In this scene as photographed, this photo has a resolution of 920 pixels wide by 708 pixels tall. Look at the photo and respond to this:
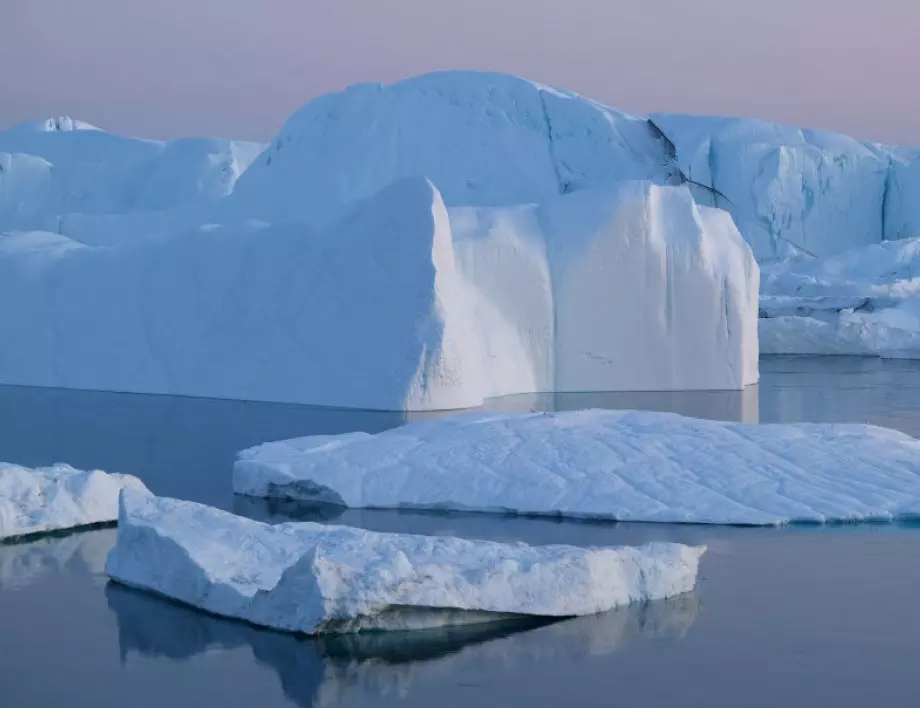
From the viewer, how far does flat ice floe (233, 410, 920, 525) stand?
8180mm

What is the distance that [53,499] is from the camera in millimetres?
7828

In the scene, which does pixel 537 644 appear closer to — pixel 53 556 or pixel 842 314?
pixel 53 556

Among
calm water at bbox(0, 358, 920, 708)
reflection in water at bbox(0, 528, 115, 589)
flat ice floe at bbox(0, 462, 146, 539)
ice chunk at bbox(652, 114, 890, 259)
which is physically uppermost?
ice chunk at bbox(652, 114, 890, 259)

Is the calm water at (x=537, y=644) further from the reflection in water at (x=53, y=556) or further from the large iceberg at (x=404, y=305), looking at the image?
the large iceberg at (x=404, y=305)

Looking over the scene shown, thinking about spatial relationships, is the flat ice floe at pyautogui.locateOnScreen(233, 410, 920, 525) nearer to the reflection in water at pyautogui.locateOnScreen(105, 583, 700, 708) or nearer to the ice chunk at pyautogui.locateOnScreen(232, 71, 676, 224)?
the reflection in water at pyautogui.locateOnScreen(105, 583, 700, 708)

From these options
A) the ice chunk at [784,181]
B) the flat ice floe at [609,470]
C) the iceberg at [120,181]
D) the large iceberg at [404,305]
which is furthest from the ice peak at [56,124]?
the flat ice floe at [609,470]

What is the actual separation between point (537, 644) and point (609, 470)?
10.2 feet

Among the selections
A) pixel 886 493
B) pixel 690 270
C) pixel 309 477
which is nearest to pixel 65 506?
pixel 309 477

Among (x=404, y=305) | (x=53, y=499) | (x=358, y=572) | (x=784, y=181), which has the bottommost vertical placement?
(x=53, y=499)

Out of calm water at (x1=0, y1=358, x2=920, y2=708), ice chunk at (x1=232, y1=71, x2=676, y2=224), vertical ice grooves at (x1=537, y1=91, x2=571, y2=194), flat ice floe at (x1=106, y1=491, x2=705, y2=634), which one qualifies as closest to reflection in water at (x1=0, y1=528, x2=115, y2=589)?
calm water at (x1=0, y1=358, x2=920, y2=708)

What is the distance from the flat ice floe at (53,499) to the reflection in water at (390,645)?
1.79 metres

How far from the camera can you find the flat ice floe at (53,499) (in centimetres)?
766

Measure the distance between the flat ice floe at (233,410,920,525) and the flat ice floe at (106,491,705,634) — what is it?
1668mm

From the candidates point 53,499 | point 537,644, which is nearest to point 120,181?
point 53,499
